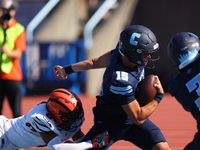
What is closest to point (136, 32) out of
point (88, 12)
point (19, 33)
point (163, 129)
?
point (19, 33)

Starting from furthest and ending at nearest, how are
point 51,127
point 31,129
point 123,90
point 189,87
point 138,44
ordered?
point 31,129 < point 51,127 < point 138,44 < point 123,90 < point 189,87

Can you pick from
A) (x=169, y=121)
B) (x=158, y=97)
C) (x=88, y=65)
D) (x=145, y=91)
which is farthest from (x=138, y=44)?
(x=169, y=121)

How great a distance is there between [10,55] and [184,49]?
Result: 308cm

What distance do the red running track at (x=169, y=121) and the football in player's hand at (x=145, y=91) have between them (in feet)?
6.67

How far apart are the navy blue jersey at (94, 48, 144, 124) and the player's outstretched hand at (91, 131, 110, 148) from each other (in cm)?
16

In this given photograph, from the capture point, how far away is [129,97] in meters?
4.00

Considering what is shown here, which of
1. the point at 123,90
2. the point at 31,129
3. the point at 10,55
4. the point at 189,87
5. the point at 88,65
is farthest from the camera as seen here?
the point at 10,55

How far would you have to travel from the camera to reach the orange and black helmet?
170 inches

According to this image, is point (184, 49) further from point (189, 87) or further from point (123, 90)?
point (123, 90)

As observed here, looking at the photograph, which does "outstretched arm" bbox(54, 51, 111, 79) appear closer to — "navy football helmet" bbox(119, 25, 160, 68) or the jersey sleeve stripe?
"navy football helmet" bbox(119, 25, 160, 68)

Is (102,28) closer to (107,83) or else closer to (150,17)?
(150,17)

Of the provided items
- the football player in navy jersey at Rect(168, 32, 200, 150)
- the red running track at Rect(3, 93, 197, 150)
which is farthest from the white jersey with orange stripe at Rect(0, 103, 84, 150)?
the red running track at Rect(3, 93, 197, 150)

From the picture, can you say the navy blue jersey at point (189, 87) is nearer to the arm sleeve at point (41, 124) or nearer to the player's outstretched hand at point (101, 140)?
the player's outstretched hand at point (101, 140)

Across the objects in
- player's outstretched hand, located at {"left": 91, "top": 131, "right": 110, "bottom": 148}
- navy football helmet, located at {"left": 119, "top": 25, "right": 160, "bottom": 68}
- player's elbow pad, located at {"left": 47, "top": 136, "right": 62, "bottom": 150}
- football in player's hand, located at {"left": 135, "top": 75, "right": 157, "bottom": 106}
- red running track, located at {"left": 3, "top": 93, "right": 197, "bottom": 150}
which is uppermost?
navy football helmet, located at {"left": 119, "top": 25, "right": 160, "bottom": 68}
